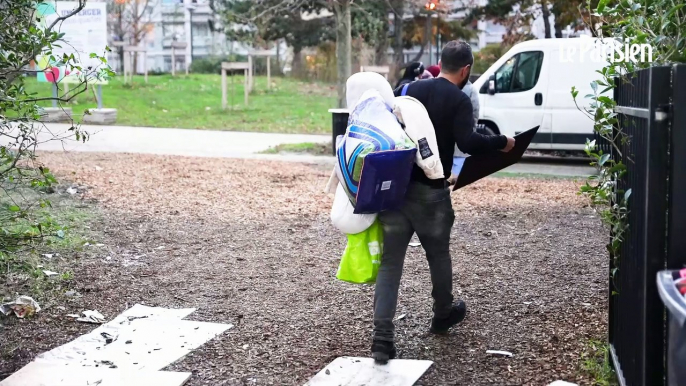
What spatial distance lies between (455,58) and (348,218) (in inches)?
45.7

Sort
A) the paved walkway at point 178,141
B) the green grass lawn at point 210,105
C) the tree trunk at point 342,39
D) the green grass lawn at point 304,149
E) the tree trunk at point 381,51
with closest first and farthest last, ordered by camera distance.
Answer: the paved walkway at point 178,141, the green grass lawn at point 304,149, the tree trunk at point 342,39, the green grass lawn at point 210,105, the tree trunk at point 381,51

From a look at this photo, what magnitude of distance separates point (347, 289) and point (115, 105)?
62.7ft

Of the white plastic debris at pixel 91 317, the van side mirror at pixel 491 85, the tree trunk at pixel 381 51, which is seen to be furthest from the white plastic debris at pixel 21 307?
the tree trunk at pixel 381 51

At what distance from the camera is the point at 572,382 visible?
4.50 meters

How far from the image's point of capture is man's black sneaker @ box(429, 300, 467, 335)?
17.3 ft

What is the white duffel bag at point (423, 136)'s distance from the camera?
4.71 metres

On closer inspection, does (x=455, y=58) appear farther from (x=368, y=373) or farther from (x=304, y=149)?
(x=304, y=149)

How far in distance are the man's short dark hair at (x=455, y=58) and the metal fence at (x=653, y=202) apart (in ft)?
4.43

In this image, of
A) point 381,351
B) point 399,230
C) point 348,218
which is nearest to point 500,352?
point 381,351

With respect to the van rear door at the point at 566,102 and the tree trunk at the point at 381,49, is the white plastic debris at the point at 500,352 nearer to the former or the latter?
the van rear door at the point at 566,102

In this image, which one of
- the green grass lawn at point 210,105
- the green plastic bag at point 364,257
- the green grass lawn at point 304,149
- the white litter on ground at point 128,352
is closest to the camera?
the white litter on ground at point 128,352

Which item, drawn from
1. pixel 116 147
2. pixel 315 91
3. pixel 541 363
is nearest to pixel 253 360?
pixel 541 363

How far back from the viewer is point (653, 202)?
10.7 ft

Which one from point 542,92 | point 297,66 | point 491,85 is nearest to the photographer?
point 542,92
